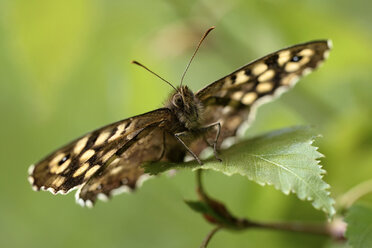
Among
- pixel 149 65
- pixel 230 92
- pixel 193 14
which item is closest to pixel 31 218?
pixel 149 65

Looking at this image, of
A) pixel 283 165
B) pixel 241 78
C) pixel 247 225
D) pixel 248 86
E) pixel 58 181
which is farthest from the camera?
pixel 248 86

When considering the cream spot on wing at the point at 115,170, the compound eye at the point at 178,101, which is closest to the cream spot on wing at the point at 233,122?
the compound eye at the point at 178,101

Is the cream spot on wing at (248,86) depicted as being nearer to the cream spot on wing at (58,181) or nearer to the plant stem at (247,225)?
the plant stem at (247,225)

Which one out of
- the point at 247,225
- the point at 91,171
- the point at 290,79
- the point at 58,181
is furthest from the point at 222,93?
the point at 58,181

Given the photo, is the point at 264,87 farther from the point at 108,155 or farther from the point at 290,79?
the point at 108,155

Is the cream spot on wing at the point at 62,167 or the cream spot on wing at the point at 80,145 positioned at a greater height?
the cream spot on wing at the point at 80,145

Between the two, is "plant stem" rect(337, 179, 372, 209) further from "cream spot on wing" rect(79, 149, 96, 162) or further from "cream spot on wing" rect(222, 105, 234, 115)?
"cream spot on wing" rect(79, 149, 96, 162)
